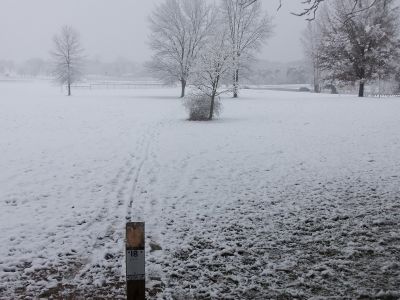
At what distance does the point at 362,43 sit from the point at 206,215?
109 feet

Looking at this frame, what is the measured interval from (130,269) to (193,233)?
2.70 m

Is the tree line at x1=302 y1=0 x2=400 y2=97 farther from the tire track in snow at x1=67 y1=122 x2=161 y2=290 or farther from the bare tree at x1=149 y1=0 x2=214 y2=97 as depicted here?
the tire track in snow at x1=67 y1=122 x2=161 y2=290

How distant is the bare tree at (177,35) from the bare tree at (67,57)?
12.9 metres

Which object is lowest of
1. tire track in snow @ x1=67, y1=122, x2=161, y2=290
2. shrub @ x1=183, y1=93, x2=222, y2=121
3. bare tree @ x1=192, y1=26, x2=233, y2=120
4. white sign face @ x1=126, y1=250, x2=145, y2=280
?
tire track in snow @ x1=67, y1=122, x2=161, y2=290

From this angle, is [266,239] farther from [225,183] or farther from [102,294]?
[225,183]

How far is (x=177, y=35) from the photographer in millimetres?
45344

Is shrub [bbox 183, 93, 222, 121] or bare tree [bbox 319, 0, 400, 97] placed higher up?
bare tree [bbox 319, 0, 400, 97]

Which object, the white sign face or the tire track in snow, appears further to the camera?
the tire track in snow

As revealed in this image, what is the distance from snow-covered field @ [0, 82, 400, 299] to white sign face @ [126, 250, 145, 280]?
2.76 ft

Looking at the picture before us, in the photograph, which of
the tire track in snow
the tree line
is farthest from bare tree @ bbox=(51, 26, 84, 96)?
the tire track in snow

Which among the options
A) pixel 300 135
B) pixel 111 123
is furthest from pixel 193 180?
pixel 111 123

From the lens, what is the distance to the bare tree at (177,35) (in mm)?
45125

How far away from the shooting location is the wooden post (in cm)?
364

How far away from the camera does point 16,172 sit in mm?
10477
